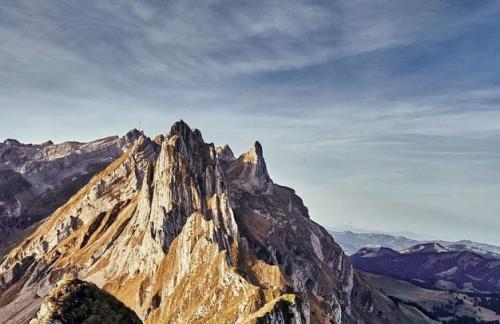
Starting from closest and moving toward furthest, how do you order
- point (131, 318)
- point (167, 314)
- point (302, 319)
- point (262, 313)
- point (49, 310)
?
point (49, 310) < point (131, 318) < point (262, 313) < point (302, 319) < point (167, 314)

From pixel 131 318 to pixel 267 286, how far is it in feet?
400

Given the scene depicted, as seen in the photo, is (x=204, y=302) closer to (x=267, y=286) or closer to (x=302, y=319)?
(x=267, y=286)

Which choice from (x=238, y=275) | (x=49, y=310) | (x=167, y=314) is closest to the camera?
(x=49, y=310)

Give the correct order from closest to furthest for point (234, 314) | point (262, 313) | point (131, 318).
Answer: point (131, 318) < point (262, 313) < point (234, 314)

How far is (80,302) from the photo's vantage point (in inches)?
2751

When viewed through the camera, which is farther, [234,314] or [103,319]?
[234,314]

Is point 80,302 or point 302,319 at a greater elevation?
point 80,302

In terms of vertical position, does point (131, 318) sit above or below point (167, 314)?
above

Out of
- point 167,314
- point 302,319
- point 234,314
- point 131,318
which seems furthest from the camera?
point 167,314

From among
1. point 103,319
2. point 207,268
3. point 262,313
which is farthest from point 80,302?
point 207,268

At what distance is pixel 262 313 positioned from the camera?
396ft

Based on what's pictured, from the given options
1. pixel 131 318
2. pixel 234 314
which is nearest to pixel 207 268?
pixel 234 314

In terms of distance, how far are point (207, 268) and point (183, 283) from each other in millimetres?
15768

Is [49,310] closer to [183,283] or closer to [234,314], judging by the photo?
[234,314]
